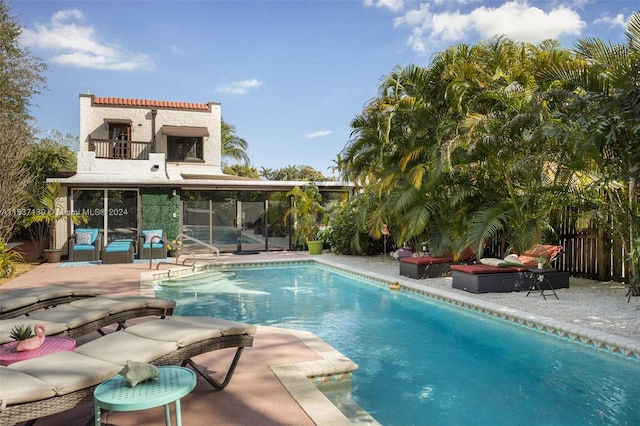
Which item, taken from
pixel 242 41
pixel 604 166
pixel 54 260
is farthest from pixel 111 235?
pixel 604 166

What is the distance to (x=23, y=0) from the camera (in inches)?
885

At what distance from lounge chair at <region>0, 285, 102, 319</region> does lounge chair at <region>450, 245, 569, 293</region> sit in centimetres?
696

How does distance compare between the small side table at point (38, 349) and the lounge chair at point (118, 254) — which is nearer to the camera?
the small side table at point (38, 349)

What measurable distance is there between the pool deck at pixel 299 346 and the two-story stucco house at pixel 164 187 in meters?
4.61

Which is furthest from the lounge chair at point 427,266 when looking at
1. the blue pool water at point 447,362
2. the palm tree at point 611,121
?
the palm tree at point 611,121

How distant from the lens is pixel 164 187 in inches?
669

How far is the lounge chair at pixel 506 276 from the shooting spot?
30.5 ft

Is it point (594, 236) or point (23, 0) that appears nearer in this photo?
point (594, 236)

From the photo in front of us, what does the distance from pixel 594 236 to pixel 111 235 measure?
15.3 meters

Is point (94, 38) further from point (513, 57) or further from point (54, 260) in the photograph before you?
point (513, 57)

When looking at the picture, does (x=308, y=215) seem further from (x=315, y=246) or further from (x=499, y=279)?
(x=499, y=279)

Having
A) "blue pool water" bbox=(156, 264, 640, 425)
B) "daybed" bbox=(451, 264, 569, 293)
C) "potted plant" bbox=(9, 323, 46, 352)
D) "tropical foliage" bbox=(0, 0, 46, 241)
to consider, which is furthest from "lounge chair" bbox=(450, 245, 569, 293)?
"tropical foliage" bbox=(0, 0, 46, 241)

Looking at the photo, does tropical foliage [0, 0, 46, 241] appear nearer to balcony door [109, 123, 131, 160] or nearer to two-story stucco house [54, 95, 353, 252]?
balcony door [109, 123, 131, 160]

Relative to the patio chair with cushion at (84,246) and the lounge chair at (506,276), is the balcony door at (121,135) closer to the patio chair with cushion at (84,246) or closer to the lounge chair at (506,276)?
the patio chair with cushion at (84,246)
